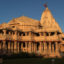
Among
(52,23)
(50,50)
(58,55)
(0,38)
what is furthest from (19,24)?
(52,23)

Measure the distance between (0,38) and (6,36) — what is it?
5.91 ft

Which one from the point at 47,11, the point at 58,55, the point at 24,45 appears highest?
the point at 47,11

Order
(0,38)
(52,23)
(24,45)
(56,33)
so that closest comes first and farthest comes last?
1. (0,38)
2. (56,33)
3. (24,45)
4. (52,23)

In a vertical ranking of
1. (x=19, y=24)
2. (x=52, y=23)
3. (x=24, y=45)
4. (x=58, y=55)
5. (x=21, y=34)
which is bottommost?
(x=58, y=55)

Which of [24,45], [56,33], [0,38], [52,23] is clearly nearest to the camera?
[0,38]

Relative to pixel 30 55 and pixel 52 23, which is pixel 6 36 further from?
pixel 52 23

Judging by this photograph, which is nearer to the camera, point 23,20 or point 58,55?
point 58,55

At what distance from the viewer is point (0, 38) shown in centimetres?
4056

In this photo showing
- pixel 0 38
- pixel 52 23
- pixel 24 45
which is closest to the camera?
pixel 0 38

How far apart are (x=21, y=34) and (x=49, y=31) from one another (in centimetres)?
919

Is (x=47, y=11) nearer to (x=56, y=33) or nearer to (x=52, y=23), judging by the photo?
(x=52, y=23)

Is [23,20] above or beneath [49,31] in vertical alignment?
above

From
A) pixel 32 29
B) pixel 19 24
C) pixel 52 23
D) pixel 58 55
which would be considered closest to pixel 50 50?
pixel 58 55

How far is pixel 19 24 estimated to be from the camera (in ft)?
160
